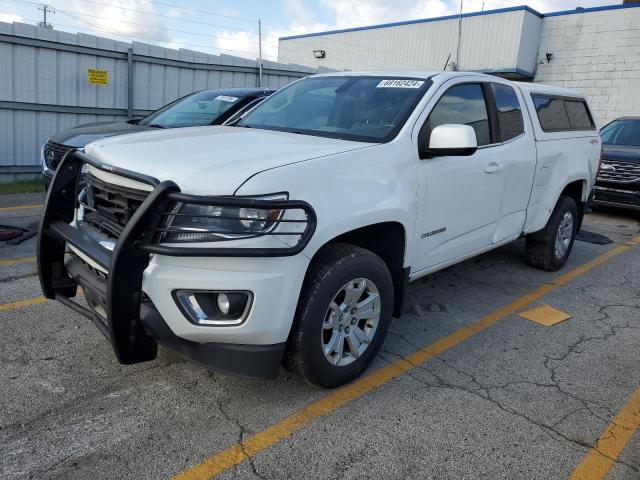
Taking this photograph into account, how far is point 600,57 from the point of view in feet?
56.7

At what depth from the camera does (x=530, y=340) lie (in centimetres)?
416

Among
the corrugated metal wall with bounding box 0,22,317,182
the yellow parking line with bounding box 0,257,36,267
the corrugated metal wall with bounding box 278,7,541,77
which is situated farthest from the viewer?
the corrugated metal wall with bounding box 278,7,541,77

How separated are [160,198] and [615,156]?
8978mm

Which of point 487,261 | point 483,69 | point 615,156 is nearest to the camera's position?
point 487,261

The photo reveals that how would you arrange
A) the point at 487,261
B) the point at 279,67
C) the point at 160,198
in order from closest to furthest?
the point at 160,198, the point at 487,261, the point at 279,67

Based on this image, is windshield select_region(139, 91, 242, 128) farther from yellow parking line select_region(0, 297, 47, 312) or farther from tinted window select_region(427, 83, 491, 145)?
tinted window select_region(427, 83, 491, 145)

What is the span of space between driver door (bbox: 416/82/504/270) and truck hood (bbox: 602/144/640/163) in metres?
5.94

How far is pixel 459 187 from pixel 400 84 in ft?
2.83

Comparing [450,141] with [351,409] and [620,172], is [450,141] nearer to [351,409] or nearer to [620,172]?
[351,409]

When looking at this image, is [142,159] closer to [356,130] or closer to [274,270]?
[274,270]

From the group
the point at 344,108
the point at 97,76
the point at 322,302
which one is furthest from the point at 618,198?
the point at 97,76

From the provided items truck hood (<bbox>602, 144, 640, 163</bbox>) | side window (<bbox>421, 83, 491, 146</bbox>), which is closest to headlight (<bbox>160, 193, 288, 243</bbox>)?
side window (<bbox>421, 83, 491, 146</bbox>)

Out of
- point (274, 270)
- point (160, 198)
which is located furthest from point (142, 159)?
point (274, 270)

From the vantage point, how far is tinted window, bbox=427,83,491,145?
3821mm
